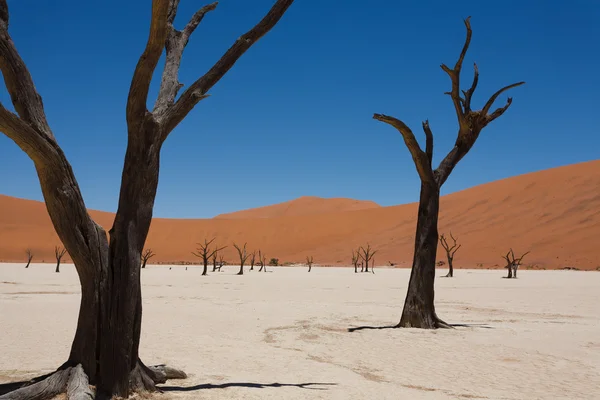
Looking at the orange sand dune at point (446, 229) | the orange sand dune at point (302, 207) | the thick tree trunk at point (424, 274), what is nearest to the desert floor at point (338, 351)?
the thick tree trunk at point (424, 274)

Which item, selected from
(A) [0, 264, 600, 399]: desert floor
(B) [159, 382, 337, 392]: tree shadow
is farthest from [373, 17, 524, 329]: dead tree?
(B) [159, 382, 337, 392]: tree shadow

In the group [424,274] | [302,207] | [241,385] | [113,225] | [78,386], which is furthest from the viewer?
[302,207]

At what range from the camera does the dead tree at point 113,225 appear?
482 cm

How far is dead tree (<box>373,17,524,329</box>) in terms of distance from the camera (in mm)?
10805

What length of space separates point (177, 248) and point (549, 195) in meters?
58.5

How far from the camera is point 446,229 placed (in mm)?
71688

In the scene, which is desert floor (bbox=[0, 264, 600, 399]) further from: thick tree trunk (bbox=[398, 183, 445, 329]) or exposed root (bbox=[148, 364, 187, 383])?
thick tree trunk (bbox=[398, 183, 445, 329])

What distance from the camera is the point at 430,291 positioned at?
10.9m

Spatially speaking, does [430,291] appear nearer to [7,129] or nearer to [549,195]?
[7,129]

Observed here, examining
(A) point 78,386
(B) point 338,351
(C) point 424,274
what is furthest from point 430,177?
(A) point 78,386

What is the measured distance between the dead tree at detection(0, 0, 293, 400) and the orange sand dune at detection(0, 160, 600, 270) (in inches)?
1923

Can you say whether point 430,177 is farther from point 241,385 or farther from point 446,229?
point 446,229

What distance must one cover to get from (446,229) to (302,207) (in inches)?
3260

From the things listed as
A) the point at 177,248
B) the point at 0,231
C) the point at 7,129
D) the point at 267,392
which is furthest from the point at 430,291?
the point at 0,231
